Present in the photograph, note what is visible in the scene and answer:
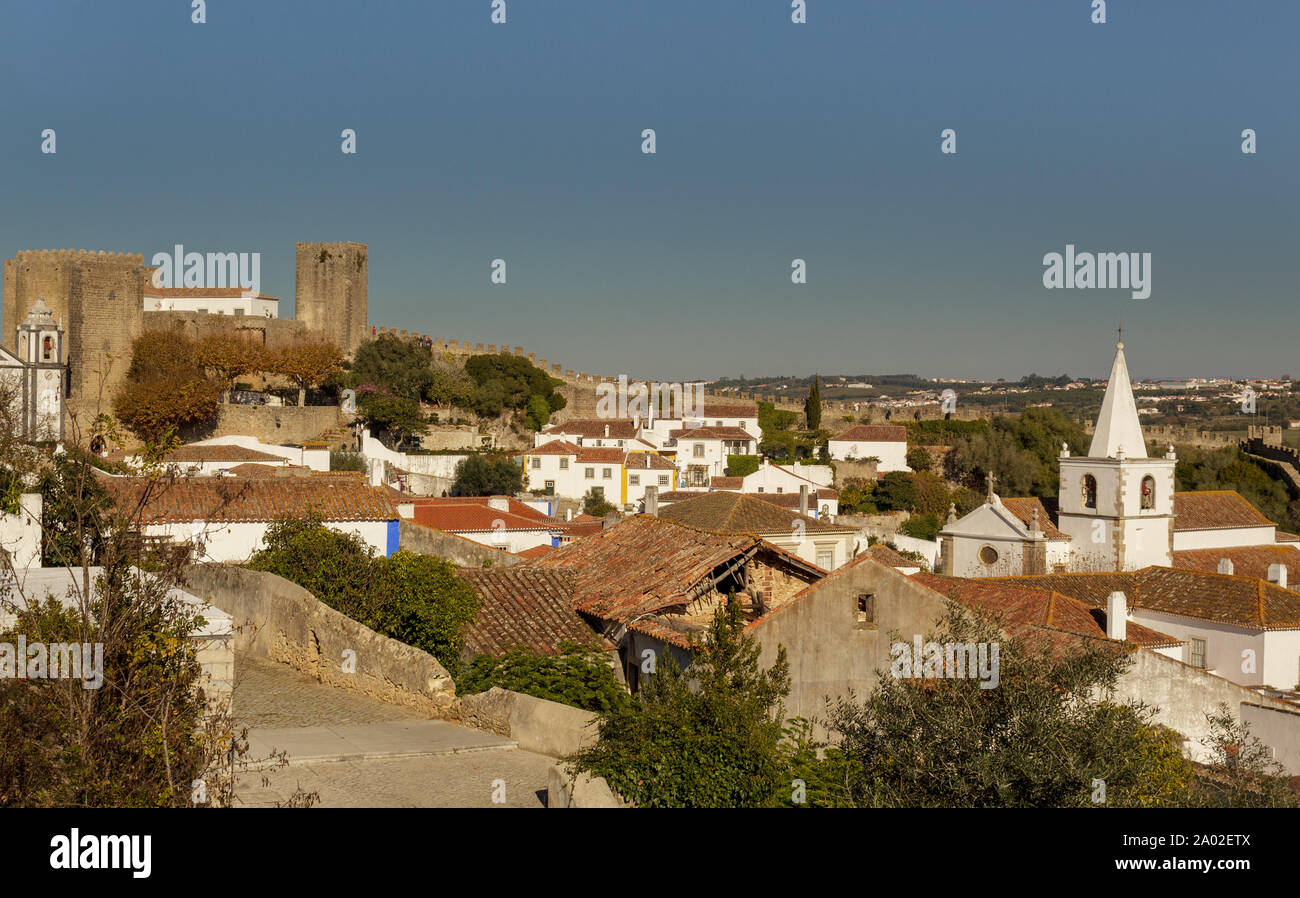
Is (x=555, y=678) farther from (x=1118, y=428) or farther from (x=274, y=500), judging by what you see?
(x=1118, y=428)

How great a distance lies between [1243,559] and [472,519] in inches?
829

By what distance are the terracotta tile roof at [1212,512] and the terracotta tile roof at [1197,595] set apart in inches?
492

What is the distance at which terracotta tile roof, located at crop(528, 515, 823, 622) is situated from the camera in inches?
521

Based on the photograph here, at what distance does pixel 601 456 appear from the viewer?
51719mm

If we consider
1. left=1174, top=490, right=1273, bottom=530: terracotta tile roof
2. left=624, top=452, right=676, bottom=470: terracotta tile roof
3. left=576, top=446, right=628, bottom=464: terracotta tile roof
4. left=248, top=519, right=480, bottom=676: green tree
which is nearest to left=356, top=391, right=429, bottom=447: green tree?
left=576, top=446, right=628, bottom=464: terracotta tile roof

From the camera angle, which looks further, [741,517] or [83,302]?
[83,302]

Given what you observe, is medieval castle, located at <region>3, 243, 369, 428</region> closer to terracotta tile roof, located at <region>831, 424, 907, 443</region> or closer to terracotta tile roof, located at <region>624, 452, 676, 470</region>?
terracotta tile roof, located at <region>624, 452, 676, 470</region>

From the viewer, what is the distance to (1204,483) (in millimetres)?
55719

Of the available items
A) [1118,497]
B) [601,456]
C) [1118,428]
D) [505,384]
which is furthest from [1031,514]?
[505,384]

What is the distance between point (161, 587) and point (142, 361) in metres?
48.4

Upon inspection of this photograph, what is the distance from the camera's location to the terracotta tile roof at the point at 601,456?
2024 inches

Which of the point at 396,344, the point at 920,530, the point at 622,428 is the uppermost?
the point at 396,344
